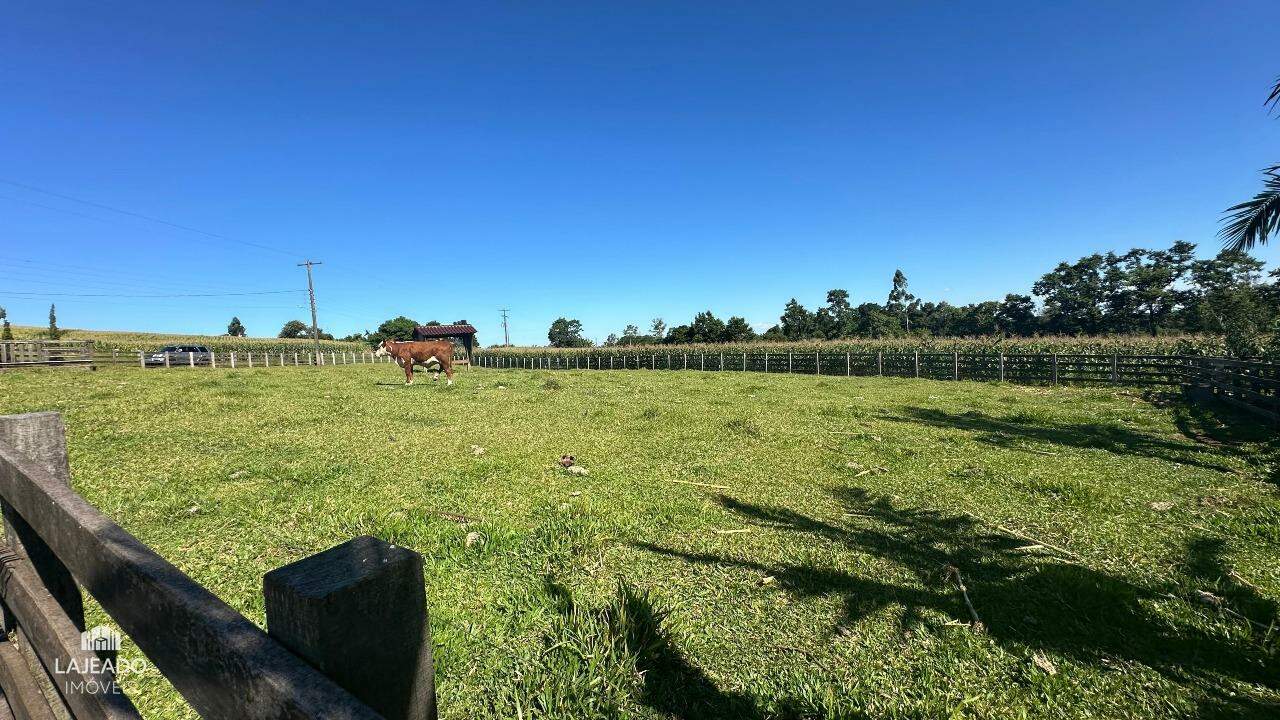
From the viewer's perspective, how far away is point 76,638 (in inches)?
71.6

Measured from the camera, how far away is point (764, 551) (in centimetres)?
419

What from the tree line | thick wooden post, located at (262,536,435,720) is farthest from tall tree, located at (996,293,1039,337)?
thick wooden post, located at (262,536,435,720)

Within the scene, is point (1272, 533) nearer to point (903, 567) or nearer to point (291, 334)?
point (903, 567)

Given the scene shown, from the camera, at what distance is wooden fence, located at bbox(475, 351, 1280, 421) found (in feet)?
36.8

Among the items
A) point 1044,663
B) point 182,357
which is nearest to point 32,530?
point 1044,663

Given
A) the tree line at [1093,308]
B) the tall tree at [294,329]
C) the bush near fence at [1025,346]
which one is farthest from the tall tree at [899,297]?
the tall tree at [294,329]

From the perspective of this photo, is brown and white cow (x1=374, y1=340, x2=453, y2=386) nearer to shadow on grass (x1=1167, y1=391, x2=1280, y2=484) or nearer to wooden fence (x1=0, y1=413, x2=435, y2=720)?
wooden fence (x1=0, y1=413, x2=435, y2=720)

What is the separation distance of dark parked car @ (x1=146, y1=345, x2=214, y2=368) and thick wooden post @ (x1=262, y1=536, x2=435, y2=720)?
38.6 m

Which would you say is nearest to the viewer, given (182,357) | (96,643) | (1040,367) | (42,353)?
(96,643)

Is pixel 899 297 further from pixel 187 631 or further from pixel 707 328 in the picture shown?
pixel 187 631

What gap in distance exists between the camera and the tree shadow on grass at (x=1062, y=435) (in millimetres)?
7574

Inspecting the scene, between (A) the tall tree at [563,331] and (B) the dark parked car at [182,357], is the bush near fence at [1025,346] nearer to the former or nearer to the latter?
(B) the dark parked car at [182,357]

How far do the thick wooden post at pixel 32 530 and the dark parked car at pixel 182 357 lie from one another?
117ft

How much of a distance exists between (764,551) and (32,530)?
4485mm
